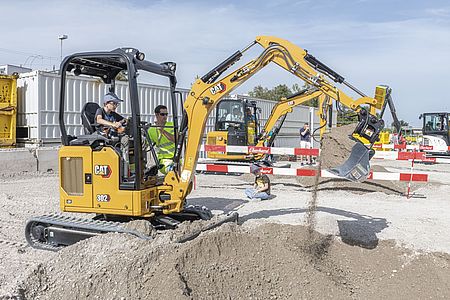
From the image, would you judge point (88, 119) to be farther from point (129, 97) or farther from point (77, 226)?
point (77, 226)

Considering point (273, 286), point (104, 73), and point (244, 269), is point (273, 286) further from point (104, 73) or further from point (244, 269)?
point (104, 73)

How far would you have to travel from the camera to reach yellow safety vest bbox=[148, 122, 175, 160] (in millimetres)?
6629

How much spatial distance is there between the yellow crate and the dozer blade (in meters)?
12.9

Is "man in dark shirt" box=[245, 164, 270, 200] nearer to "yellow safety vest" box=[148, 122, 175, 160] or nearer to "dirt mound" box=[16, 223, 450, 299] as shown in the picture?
"yellow safety vest" box=[148, 122, 175, 160]

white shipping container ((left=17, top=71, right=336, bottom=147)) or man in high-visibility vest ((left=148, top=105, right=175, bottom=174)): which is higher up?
white shipping container ((left=17, top=71, right=336, bottom=147))

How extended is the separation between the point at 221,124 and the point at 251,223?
10.2 meters

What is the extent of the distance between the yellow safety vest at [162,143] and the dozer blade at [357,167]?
2242 mm

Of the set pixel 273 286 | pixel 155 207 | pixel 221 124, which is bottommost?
pixel 273 286

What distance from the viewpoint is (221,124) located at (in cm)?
1802

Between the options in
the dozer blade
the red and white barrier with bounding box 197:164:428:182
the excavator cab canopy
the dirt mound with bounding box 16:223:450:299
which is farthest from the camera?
the red and white barrier with bounding box 197:164:428:182

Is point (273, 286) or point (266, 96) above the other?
point (266, 96)

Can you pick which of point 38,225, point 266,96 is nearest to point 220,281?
point 38,225

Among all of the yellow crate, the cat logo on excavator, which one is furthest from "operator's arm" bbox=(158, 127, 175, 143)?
the yellow crate

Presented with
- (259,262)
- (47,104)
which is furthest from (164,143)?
(47,104)
